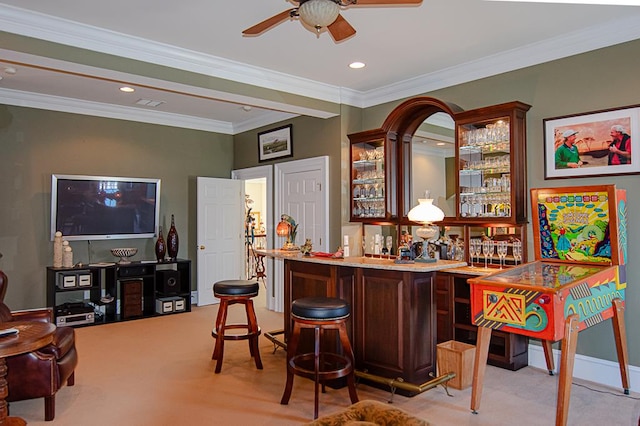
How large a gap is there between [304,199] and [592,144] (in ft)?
11.2

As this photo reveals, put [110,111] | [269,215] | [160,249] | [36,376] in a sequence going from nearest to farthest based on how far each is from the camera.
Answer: [36,376], [110,111], [160,249], [269,215]

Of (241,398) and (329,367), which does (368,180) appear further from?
(241,398)

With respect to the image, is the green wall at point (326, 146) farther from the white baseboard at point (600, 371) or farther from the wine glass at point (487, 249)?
the white baseboard at point (600, 371)

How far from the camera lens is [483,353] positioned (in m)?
3.11

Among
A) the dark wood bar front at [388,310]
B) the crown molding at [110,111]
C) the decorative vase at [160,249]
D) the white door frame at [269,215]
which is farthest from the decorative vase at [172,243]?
the dark wood bar front at [388,310]

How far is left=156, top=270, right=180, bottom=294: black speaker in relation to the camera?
637 cm

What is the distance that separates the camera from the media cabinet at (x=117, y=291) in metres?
5.60

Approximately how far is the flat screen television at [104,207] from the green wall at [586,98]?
4.48 m

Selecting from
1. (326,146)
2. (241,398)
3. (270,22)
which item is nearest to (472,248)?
(326,146)

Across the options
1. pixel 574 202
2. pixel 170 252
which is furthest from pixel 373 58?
pixel 170 252

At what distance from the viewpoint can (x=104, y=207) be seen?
20.2 feet

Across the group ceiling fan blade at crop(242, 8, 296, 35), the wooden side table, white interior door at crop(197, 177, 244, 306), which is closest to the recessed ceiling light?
white interior door at crop(197, 177, 244, 306)

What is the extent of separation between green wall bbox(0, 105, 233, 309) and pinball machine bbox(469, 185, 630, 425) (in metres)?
5.06

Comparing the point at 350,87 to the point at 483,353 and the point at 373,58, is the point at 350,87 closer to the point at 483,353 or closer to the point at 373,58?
the point at 373,58
